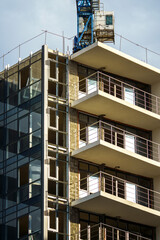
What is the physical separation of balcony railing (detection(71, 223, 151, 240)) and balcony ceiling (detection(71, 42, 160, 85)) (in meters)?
10.5

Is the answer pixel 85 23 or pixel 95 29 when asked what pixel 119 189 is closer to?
pixel 95 29

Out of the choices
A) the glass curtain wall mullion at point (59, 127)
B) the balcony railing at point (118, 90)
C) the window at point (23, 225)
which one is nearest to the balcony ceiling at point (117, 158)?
the glass curtain wall mullion at point (59, 127)

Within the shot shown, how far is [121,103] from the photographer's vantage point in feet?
168

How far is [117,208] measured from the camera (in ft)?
160

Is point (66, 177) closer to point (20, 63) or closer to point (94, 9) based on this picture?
point (20, 63)

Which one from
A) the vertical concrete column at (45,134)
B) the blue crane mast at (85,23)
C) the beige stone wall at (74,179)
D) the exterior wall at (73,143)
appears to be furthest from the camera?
the blue crane mast at (85,23)

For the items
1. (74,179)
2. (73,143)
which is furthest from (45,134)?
(74,179)

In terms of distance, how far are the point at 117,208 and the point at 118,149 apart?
3.54m

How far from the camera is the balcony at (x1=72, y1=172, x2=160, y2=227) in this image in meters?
47.7

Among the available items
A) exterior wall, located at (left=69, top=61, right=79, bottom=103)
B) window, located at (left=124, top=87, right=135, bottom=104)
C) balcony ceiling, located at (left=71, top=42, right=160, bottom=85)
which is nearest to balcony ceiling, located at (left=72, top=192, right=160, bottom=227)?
exterior wall, located at (left=69, top=61, right=79, bottom=103)

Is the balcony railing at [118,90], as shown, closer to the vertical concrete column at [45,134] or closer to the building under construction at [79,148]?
the building under construction at [79,148]

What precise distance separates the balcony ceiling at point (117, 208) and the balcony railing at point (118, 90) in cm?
734

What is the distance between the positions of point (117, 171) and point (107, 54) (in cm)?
734

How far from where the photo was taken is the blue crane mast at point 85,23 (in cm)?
5598
